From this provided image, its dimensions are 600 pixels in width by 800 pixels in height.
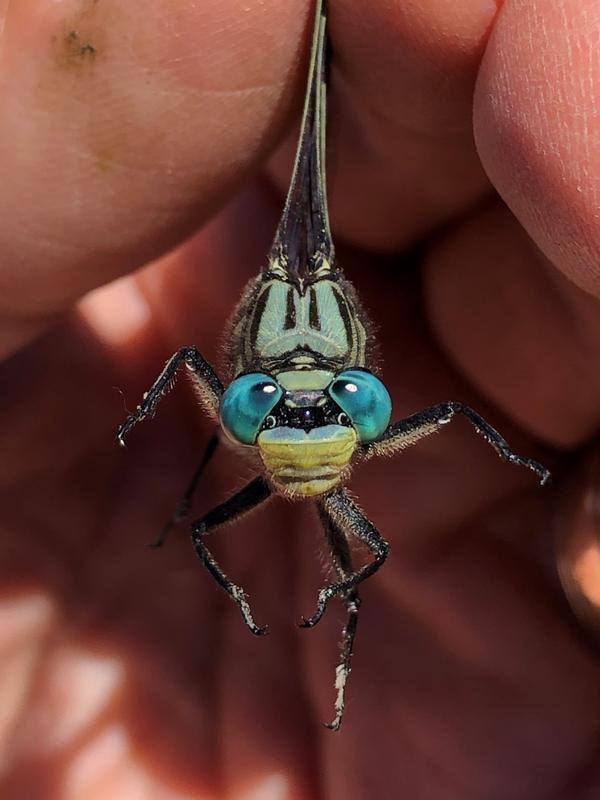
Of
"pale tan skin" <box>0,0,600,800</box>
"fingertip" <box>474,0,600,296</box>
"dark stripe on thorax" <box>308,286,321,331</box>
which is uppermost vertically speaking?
"fingertip" <box>474,0,600,296</box>

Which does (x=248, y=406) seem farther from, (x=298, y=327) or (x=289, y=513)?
(x=289, y=513)

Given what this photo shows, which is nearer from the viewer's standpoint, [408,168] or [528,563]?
[408,168]

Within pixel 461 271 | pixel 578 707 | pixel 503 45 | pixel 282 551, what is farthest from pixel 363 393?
pixel 578 707

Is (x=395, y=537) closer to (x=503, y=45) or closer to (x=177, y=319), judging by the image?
(x=177, y=319)

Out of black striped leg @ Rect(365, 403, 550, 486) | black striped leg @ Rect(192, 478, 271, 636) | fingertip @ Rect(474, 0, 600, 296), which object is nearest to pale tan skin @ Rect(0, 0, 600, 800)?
fingertip @ Rect(474, 0, 600, 296)

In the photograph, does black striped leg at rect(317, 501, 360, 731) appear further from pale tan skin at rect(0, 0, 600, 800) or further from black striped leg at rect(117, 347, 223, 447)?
pale tan skin at rect(0, 0, 600, 800)

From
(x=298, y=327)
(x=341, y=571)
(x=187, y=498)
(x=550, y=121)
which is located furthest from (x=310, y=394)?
(x=187, y=498)

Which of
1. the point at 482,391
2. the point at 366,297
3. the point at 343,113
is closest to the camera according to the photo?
the point at 343,113
